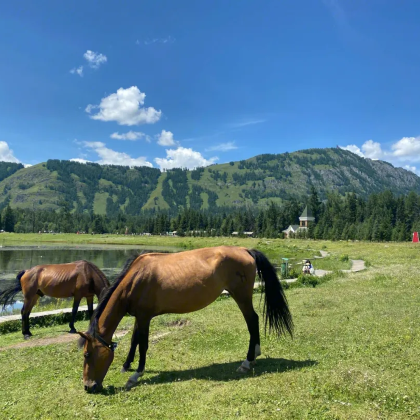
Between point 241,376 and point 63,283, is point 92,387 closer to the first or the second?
point 241,376

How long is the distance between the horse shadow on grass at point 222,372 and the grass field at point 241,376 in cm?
2

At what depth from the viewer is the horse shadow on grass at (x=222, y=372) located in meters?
6.78

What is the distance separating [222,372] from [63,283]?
771 cm

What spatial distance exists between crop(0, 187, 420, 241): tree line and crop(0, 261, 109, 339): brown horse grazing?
291 feet

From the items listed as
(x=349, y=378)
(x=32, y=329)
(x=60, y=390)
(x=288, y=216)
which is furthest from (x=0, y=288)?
(x=288, y=216)

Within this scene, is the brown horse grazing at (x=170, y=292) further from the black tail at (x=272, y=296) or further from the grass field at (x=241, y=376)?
the grass field at (x=241, y=376)

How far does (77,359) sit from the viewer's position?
859cm

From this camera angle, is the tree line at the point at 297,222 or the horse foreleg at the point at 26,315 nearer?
the horse foreleg at the point at 26,315

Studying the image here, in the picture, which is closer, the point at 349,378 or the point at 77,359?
the point at 349,378

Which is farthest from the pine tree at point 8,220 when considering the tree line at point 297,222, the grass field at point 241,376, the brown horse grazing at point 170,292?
the brown horse grazing at point 170,292

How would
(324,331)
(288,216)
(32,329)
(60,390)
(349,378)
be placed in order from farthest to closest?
(288,216) < (32,329) < (324,331) < (60,390) < (349,378)

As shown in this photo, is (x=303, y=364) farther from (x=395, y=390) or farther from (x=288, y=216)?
(x=288, y=216)

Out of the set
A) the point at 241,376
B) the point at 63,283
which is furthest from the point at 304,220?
the point at 241,376

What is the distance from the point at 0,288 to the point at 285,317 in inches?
1105
